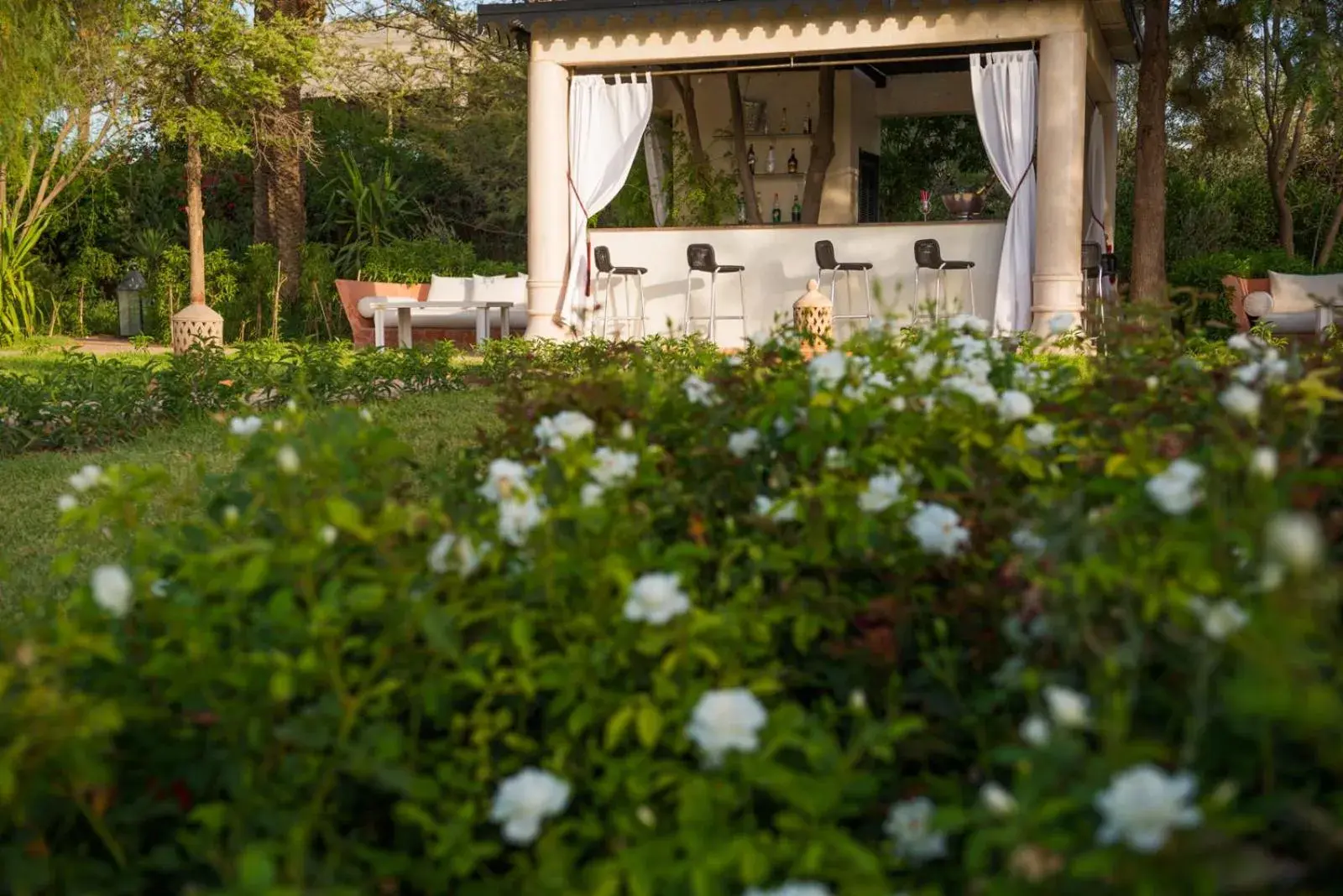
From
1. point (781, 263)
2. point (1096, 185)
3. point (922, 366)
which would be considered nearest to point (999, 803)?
point (922, 366)

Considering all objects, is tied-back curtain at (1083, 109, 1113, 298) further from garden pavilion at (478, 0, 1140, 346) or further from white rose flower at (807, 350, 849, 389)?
white rose flower at (807, 350, 849, 389)

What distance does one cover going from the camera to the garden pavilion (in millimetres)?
9836

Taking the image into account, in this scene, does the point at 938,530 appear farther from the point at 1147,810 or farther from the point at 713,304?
the point at 713,304

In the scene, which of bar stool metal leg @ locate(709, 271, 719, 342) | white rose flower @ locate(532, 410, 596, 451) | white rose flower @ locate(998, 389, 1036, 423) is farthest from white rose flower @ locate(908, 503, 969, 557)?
bar stool metal leg @ locate(709, 271, 719, 342)

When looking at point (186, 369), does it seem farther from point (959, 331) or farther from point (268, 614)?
point (268, 614)

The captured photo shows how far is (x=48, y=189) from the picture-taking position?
54.2ft

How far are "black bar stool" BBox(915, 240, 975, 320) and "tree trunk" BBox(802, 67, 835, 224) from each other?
2.91 m

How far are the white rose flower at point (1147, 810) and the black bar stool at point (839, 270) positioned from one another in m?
9.14

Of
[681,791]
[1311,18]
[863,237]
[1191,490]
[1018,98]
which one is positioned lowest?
[681,791]

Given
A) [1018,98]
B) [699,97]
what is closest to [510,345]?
[1018,98]

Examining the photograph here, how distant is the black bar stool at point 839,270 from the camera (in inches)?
406

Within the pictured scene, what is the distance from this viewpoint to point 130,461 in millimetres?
5379

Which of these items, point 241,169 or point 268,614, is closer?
point 268,614

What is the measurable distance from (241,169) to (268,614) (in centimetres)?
1885
